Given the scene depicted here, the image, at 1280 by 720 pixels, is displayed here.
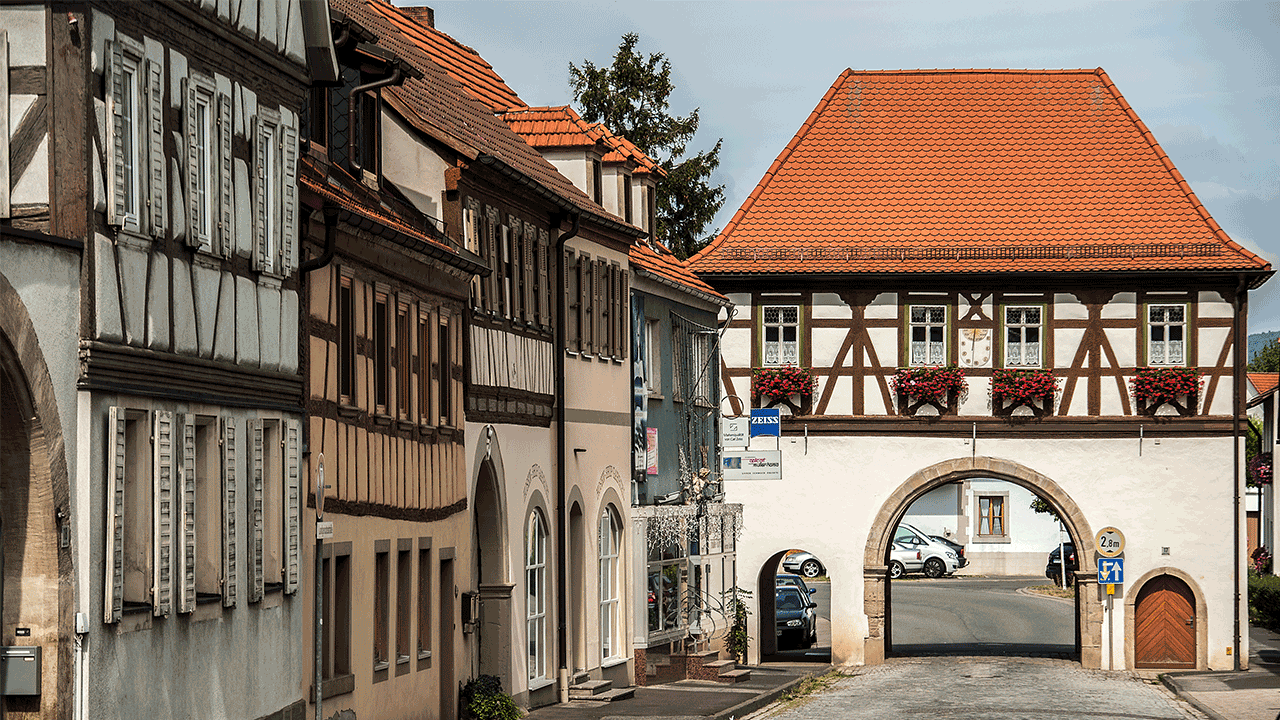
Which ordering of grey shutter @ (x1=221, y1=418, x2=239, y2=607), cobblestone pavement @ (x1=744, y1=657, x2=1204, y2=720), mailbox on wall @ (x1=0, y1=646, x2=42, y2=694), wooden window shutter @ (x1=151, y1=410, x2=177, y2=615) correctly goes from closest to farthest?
mailbox on wall @ (x1=0, y1=646, x2=42, y2=694)
wooden window shutter @ (x1=151, y1=410, x2=177, y2=615)
grey shutter @ (x1=221, y1=418, x2=239, y2=607)
cobblestone pavement @ (x1=744, y1=657, x2=1204, y2=720)

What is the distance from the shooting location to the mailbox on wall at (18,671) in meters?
11.3

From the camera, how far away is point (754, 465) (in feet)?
104

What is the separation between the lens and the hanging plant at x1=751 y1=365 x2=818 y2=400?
38844mm


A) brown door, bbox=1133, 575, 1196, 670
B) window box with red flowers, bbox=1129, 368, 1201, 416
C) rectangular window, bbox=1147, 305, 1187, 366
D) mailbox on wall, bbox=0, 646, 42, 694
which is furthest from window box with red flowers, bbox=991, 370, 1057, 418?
mailbox on wall, bbox=0, 646, 42, 694

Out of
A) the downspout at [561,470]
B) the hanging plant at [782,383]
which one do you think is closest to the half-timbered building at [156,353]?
the downspout at [561,470]

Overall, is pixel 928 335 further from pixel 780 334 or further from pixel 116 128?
pixel 116 128

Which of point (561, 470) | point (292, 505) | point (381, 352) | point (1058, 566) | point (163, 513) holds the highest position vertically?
point (381, 352)

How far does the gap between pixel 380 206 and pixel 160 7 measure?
626 centimetres

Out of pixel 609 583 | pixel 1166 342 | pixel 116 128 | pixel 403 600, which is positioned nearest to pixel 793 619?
pixel 1166 342

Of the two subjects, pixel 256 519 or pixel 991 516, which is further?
pixel 991 516

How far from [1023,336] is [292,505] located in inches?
999

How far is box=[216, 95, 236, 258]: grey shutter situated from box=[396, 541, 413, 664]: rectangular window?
5.46 m

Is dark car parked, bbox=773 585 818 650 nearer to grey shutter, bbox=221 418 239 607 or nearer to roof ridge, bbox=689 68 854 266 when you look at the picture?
roof ridge, bbox=689 68 854 266

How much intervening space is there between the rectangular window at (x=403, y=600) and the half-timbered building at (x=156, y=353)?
3156 millimetres
